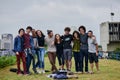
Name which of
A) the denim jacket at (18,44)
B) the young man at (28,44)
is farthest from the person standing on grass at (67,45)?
the denim jacket at (18,44)

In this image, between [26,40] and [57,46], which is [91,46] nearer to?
[57,46]

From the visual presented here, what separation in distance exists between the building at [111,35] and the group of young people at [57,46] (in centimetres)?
4560

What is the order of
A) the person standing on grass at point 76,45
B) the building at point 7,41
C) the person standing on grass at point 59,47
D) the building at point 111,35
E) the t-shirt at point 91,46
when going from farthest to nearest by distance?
the building at point 7,41 < the building at point 111,35 < the t-shirt at point 91,46 < the person standing on grass at point 59,47 < the person standing on grass at point 76,45

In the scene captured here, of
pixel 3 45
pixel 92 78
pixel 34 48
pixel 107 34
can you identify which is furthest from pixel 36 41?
pixel 3 45

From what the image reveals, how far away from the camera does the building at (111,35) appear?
6314 cm

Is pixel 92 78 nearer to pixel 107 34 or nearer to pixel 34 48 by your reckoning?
pixel 34 48

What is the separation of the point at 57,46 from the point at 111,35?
47.1 m

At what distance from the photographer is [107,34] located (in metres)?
63.5

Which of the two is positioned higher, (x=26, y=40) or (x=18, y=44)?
(x=26, y=40)

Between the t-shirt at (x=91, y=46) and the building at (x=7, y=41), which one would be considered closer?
the t-shirt at (x=91, y=46)

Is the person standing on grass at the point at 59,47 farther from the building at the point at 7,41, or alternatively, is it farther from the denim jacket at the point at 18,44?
the building at the point at 7,41

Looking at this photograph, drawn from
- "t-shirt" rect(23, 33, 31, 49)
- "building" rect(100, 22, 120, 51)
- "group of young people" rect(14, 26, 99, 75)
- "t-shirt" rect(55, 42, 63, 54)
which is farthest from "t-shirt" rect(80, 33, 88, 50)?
"building" rect(100, 22, 120, 51)

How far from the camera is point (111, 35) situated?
63.8m

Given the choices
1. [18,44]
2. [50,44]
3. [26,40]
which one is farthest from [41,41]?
[18,44]
